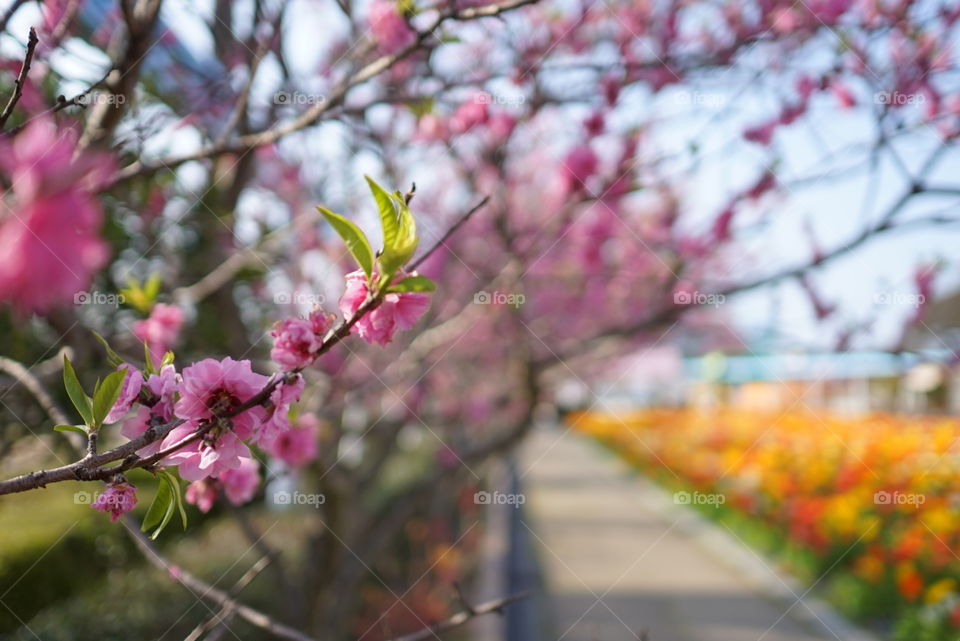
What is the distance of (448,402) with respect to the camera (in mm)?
7750

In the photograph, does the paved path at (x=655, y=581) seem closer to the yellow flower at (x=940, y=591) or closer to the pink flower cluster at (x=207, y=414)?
the yellow flower at (x=940, y=591)

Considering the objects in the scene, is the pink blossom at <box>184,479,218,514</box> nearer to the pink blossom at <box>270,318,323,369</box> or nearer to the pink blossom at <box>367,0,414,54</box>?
the pink blossom at <box>270,318,323,369</box>

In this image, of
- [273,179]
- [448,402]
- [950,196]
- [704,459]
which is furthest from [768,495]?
[273,179]

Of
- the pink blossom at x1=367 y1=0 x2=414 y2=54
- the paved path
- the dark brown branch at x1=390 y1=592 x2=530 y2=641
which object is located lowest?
the paved path

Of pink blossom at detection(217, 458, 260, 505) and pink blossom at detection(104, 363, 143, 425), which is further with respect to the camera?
pink blossom at detection(217, 458, 260, 505)

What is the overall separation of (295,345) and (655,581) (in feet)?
19.9

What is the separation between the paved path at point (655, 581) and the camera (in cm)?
495

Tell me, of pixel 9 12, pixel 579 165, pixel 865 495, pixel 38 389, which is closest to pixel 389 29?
pixel 579 165

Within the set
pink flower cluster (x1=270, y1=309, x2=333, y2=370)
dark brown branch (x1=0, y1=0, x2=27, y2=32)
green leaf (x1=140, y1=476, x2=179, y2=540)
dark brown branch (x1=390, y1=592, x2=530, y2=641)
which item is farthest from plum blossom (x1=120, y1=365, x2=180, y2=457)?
dark brown branch (x1=0, y1=0, x2=27, y2=32)

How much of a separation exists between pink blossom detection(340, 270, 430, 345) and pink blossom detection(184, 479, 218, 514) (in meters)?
0.71

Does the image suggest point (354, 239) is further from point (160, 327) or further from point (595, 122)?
point (595, 122)

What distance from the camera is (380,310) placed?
1058 mm

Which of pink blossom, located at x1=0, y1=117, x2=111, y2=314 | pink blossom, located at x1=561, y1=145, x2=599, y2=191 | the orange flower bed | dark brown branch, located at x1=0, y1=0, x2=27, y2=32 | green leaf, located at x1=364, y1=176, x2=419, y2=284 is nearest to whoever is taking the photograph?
pink blossom, located at x1=0, y1=117, x2=111, y2=314

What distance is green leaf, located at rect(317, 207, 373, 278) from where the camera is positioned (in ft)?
3.17
